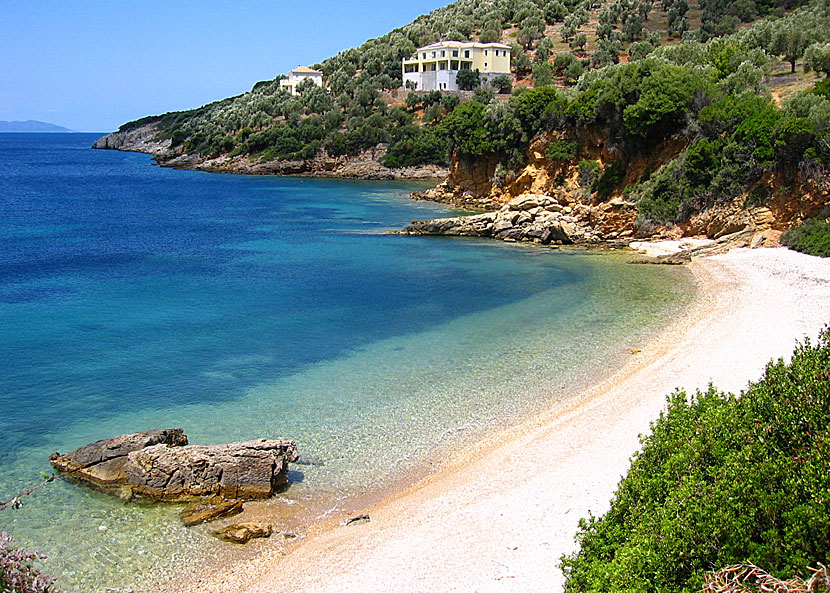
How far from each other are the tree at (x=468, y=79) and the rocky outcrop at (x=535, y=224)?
5531cm

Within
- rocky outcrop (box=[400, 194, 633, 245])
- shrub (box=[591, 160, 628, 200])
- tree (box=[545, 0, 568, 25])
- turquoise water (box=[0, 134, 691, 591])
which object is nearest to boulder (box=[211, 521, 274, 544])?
turquoise water (box=[0, 134, 691, 591])

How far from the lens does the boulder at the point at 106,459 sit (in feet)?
41.4

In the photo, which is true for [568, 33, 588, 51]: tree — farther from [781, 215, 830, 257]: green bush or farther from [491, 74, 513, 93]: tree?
[781, 215, 830, 257]: green bush

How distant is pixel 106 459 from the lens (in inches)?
508

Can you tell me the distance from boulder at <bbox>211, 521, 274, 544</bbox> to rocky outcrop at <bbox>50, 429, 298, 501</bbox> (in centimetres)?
96

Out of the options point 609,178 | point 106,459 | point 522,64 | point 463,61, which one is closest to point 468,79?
point 463,61

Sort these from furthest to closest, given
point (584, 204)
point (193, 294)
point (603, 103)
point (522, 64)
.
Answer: point (522, 64)
point (584, 204)
point (603, 103)
point (193, 294)

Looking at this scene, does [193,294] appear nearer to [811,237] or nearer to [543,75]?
[811,237]

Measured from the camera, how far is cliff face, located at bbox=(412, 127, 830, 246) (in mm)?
33562

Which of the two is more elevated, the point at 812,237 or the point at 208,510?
the point at 812,237

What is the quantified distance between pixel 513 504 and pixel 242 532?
463 centimetres

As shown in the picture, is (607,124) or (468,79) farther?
(468,79)

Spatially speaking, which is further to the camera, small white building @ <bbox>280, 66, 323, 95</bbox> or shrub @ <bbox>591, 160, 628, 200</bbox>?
small white building @ <bbox>280, 66, 323, 95</bbox>

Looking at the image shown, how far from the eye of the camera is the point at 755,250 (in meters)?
32.6
